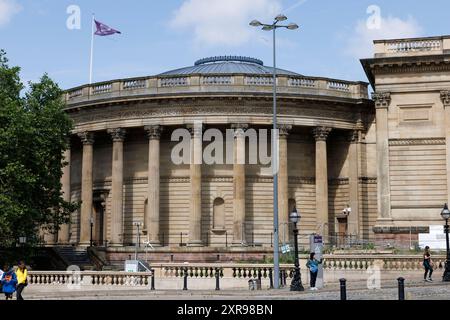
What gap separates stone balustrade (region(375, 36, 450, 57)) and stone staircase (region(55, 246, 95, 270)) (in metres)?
25.2

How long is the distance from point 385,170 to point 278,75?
12.1 m

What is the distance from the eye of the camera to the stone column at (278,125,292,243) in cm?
5668

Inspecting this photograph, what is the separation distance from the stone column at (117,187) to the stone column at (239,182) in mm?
9030

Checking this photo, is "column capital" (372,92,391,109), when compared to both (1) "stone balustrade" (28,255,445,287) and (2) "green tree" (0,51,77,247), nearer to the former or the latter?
(1) "stone balustrade" (28,255,445,287)

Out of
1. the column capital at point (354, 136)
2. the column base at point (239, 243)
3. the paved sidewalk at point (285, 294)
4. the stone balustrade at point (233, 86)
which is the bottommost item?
the paved sidewalk at point (285, 294)

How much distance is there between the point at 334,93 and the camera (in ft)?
193

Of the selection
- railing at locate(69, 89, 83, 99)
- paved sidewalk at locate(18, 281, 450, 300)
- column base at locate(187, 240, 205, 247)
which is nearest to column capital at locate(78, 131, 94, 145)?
railing at locate(69, 89, 83, 99)

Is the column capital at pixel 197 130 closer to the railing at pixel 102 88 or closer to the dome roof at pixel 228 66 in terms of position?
the railing at pixel 102 88

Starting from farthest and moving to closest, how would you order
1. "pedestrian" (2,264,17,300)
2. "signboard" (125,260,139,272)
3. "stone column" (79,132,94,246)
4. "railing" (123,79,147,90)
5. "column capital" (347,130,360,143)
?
1. "stone column" (79,132,94,246)
2. "column capital" (347,130,360,143)
3. "railing" (123,79,147,90)
4. "signboard" (125,260,139,272)
5. "pedestrian" (2,264,17,300)

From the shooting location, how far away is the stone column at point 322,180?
57.8 meters

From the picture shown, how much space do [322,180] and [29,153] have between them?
72.9ft

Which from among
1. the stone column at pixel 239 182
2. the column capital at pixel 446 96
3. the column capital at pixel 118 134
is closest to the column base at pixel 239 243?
the stone column at pixel 239 182

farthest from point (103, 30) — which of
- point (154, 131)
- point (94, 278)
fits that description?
point (94, 278)
